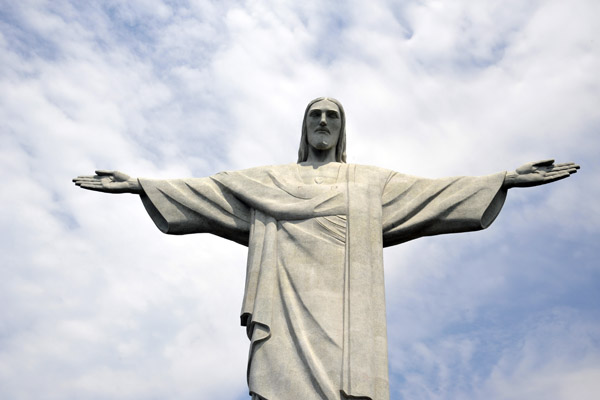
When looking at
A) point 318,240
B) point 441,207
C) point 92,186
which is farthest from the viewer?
point 92,186

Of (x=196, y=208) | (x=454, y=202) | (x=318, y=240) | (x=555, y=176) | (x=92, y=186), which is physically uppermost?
(x=555, y=176)

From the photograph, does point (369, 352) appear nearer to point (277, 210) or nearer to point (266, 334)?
point (266, 334)

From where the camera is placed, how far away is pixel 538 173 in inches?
601

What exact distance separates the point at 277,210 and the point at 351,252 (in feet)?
5.03

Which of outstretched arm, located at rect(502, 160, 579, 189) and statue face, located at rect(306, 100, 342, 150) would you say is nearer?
outstretched arm, located at rect(502, 160, 579, 189)

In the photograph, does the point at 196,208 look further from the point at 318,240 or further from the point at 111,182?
the point at 318,240

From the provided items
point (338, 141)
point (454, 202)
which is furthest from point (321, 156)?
point (454, 202)

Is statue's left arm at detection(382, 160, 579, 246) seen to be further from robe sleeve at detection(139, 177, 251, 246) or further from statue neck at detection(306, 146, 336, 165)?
robe sleeve at detection(139, 177, 251, 246)

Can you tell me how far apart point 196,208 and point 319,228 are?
2.42 meters

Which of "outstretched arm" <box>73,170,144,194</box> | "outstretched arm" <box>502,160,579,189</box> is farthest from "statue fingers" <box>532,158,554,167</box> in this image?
"outstretched arm" <box>73,170,144,194</box>

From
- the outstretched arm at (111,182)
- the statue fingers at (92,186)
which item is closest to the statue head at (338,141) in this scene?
the outstretched arm at (111,182)

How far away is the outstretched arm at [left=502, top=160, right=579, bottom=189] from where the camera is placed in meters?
15.2

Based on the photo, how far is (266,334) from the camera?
13.9 meters

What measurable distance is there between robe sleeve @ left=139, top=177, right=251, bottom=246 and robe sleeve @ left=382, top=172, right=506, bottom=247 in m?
2.56
